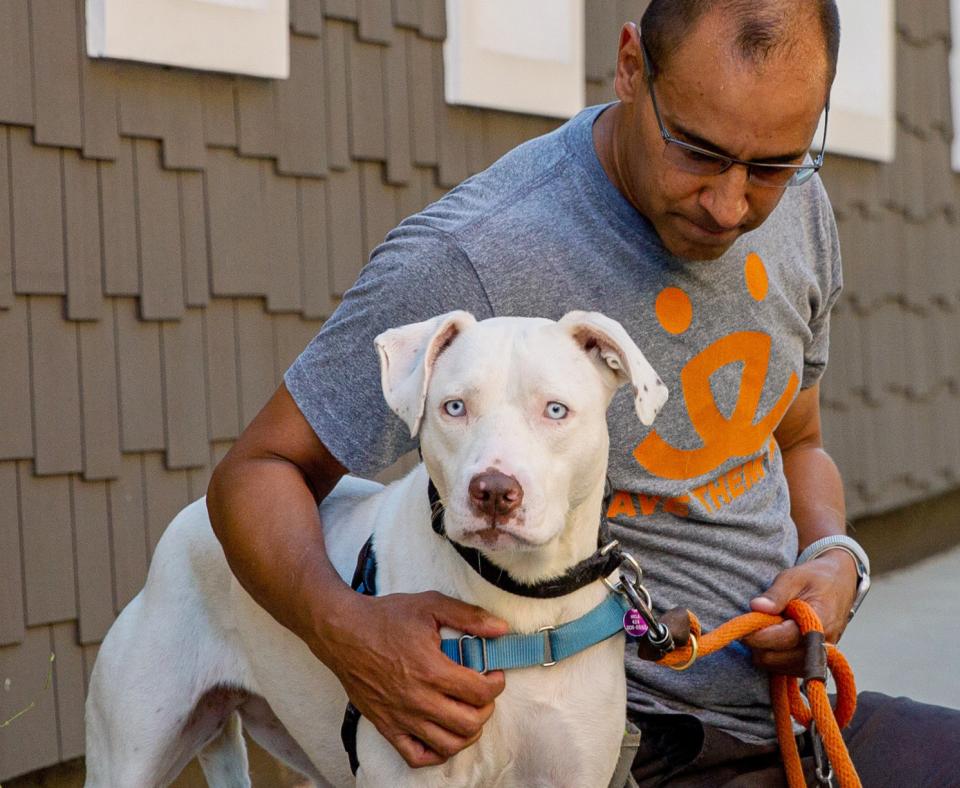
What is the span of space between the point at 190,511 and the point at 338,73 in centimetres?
203

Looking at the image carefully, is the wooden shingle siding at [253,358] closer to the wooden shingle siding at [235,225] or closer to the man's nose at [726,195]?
the wooden shingle siding at [235,225]

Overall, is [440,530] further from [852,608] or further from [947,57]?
[947,57]

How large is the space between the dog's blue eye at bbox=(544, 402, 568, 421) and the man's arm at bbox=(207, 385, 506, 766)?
365 mm

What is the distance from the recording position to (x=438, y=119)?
16.3 ft

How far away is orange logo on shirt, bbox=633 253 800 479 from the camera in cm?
272

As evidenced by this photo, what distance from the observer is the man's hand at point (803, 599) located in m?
2.66

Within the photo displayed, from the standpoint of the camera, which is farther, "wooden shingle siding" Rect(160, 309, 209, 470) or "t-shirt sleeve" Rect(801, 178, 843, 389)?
"wooden shingle siding" Rect(160, 309, 209, 470)

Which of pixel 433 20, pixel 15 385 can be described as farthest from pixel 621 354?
pixel 433 20

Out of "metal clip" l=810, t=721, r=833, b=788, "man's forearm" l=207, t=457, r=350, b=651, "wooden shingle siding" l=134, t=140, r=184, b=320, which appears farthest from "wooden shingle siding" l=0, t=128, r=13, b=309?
"metal clip" l=810, t=721, r=833, b=788

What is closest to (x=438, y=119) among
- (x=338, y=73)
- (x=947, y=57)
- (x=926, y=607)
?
(x=338, y=73)

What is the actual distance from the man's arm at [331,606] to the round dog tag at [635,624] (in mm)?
225

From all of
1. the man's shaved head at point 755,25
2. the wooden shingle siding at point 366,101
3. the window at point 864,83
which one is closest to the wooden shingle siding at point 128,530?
the wooden shingle siding at point 366,101

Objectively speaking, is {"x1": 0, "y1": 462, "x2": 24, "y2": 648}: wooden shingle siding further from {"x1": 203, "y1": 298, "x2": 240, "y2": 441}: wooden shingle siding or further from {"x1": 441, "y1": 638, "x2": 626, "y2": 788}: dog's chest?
{"x1": 441, "y1": 638, "x2": 626, "y2": 788}: dog's chest

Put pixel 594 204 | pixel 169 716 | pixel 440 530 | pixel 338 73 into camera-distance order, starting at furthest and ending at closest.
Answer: pixel 338 73 → pixel 169 716 → pixel 594 204 → pixel 440 530
